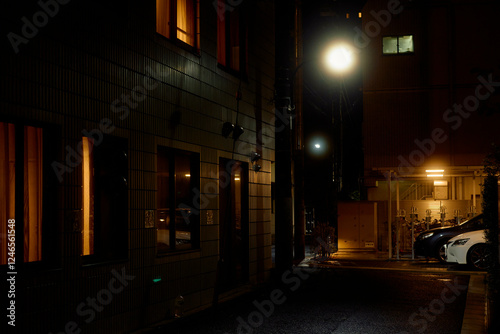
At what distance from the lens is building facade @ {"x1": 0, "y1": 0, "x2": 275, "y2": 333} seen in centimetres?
692

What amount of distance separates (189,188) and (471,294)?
6442 millimetres

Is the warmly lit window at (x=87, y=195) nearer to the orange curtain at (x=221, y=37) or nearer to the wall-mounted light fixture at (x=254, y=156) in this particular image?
the orange curtain at (x=221, y=37)

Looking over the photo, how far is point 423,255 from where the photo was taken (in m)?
18.4

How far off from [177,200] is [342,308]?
12.4 ft

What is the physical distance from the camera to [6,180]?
6.77m

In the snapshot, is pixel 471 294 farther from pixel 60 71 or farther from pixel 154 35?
pixel 60 71

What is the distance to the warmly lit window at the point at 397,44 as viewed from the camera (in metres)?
24.8

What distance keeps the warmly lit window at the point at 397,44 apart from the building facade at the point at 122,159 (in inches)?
513

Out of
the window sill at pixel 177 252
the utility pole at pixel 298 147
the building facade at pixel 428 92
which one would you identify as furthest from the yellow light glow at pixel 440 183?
the window sill at pixel 177 252

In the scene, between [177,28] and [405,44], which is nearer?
[177,28]

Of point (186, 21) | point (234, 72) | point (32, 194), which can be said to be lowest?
point (32, 194)

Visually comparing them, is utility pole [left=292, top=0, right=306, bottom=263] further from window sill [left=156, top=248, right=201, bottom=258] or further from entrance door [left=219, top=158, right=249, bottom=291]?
window sill [left=156, top=248, right=201, bottom=258]

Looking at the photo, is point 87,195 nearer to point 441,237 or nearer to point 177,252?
point 177,252

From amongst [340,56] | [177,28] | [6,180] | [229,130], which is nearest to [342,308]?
[229,130]
